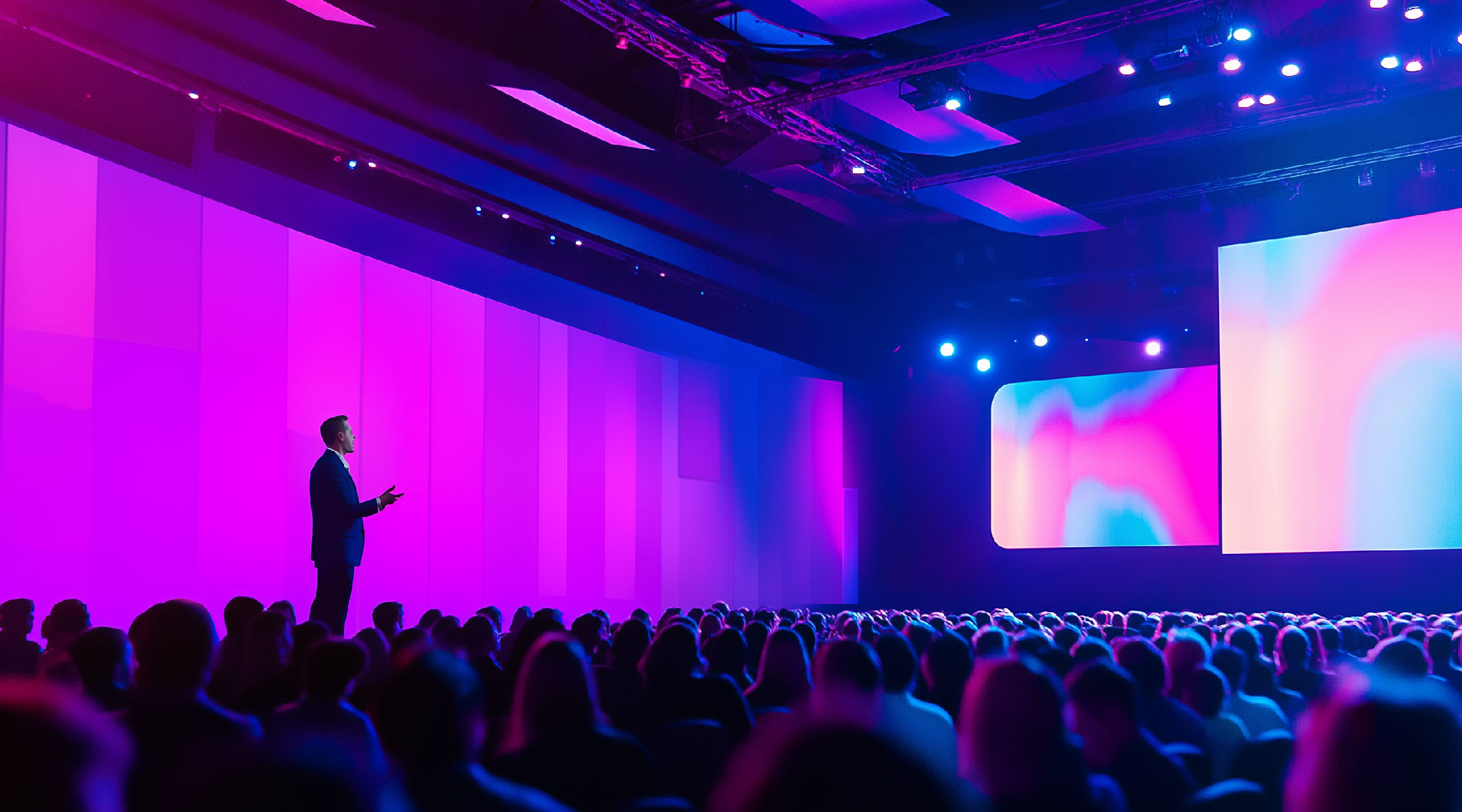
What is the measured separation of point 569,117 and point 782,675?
300 inches

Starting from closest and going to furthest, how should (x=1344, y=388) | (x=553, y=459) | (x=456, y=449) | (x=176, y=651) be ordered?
(x=176, y=651), (x=456, y=449), (x=1344, y=388), (x=553, y=459)

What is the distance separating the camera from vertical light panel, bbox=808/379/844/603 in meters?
18.4

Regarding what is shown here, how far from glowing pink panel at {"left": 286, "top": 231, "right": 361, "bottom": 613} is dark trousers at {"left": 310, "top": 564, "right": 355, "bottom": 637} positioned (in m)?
3.62

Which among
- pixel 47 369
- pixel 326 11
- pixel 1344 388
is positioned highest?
pixel 326 11

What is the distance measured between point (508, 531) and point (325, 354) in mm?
3104

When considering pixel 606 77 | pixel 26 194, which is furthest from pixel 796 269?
pixel 26 194

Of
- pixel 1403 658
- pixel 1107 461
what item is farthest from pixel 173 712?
pixel 1107 461

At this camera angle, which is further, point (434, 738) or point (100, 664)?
point (100, 664)

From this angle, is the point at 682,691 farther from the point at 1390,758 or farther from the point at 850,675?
the point at 1390,758

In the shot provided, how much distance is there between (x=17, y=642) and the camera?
6387 mm

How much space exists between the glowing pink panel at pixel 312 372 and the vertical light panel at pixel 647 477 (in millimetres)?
4206

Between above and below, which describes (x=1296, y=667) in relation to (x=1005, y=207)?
below

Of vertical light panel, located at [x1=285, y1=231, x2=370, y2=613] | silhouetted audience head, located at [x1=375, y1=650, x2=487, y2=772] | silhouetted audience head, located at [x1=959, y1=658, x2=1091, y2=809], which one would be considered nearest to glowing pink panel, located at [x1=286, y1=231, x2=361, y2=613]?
vertical light panel, located at [x1=285, y1=231, x2=370, y2=613]

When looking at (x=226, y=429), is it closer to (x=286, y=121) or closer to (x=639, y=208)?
(x=286, y=121)
